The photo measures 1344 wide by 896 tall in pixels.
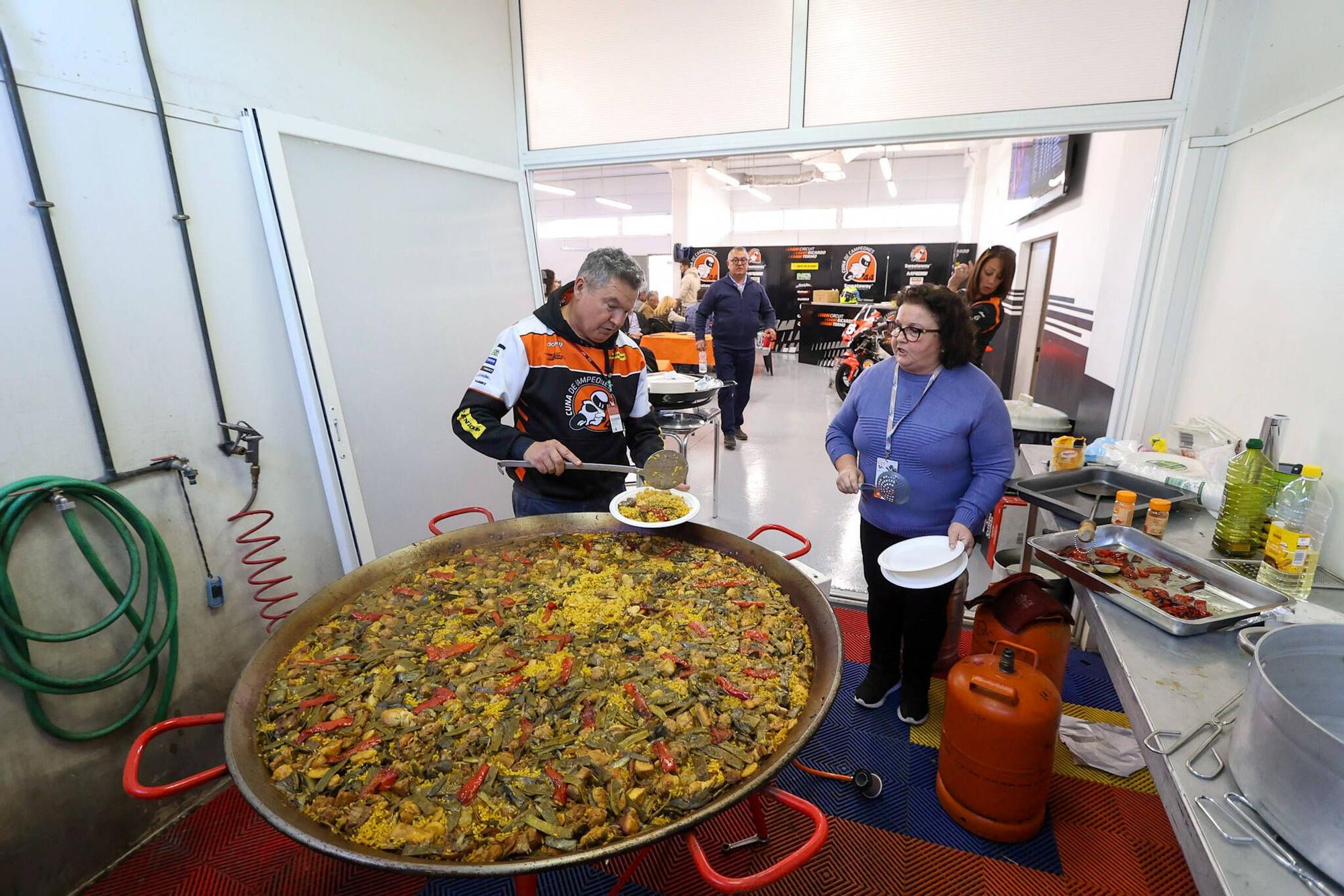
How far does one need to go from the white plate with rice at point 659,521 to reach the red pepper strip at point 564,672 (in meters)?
0.50

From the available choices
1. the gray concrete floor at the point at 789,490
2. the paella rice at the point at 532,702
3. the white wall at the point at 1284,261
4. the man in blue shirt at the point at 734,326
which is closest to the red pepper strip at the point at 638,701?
the paella rice at the point at 532,702

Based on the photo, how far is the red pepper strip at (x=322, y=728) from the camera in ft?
3.81

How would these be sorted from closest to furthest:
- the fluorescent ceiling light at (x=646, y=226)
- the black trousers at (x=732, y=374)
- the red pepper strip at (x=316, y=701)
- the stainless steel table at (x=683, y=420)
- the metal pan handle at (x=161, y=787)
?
the metal pan handle at (x=161, y=787), the red pepper strip at (x=316, y=701), the stainless steel table at (x=683, y=420), the black trousers at (x=732, y=374), the fluorescent ceiling light at (x=646, y=226)

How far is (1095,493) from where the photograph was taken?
2154 millimetres

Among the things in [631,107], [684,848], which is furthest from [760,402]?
[684,848]

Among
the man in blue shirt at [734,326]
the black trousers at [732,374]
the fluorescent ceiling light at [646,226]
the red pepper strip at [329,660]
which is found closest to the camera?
the red pepper strip at [329,660]

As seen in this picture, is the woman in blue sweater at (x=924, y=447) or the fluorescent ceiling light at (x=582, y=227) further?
the fluorescent ceiling light at (x=582, y=227)

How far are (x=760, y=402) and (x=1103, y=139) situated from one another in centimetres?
451

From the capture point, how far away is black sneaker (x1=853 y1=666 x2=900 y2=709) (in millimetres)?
2312

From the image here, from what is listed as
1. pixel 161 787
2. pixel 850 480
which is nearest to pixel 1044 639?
pixel 850 480

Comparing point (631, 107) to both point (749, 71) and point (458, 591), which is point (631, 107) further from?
point (458, 591)

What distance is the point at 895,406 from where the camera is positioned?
201 cm

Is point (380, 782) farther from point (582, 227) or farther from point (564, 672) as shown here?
point (582, 227)

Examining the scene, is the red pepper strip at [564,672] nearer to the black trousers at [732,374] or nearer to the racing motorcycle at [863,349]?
the black trousers at [732,374]
